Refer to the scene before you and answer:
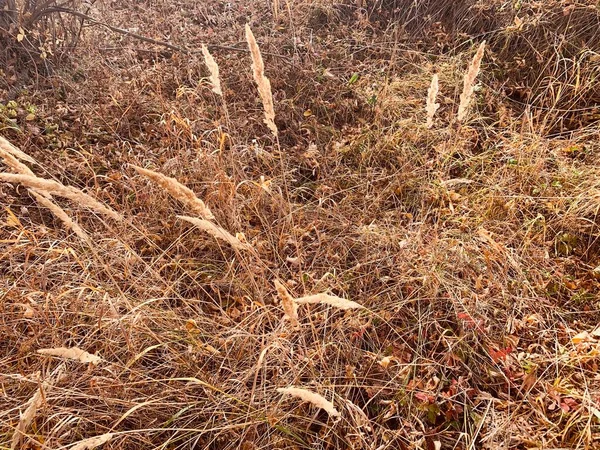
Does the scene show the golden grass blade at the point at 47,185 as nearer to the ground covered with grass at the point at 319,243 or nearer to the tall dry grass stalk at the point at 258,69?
the ground covered with grass at the point at 319,243

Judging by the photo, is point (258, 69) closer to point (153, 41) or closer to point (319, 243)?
point (319, 243)

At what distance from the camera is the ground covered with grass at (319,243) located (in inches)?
59.9

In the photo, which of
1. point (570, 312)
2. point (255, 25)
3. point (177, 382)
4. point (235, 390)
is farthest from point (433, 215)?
point (255, 25)

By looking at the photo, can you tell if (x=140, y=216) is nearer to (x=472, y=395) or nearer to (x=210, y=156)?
(x=210, y=156)

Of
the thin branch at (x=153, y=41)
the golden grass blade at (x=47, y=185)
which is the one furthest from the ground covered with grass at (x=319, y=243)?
the golden grass blade at (x=47, y=185)

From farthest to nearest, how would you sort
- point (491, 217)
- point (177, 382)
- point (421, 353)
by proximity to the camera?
1. point (491, 217)
2. point (421, 353)
3. point (177, 382)

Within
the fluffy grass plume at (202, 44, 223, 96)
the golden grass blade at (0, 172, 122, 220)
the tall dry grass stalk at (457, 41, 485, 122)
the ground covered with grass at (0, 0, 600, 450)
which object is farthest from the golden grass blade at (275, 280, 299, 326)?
the tall dry grass stalk at (457, 41, 485, 122)

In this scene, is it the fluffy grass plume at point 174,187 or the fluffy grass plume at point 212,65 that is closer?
the fluffy grass plume at point 174,187

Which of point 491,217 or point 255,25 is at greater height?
point 255,25

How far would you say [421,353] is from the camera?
1.72 metres

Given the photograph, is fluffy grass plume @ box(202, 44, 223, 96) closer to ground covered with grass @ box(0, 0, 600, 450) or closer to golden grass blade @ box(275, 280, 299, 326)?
ground covered with grass @ box(0, 0, 600, 450)

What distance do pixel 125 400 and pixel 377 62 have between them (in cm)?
279

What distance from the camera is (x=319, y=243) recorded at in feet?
6.82

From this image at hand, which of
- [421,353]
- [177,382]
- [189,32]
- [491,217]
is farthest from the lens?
[189,32]
